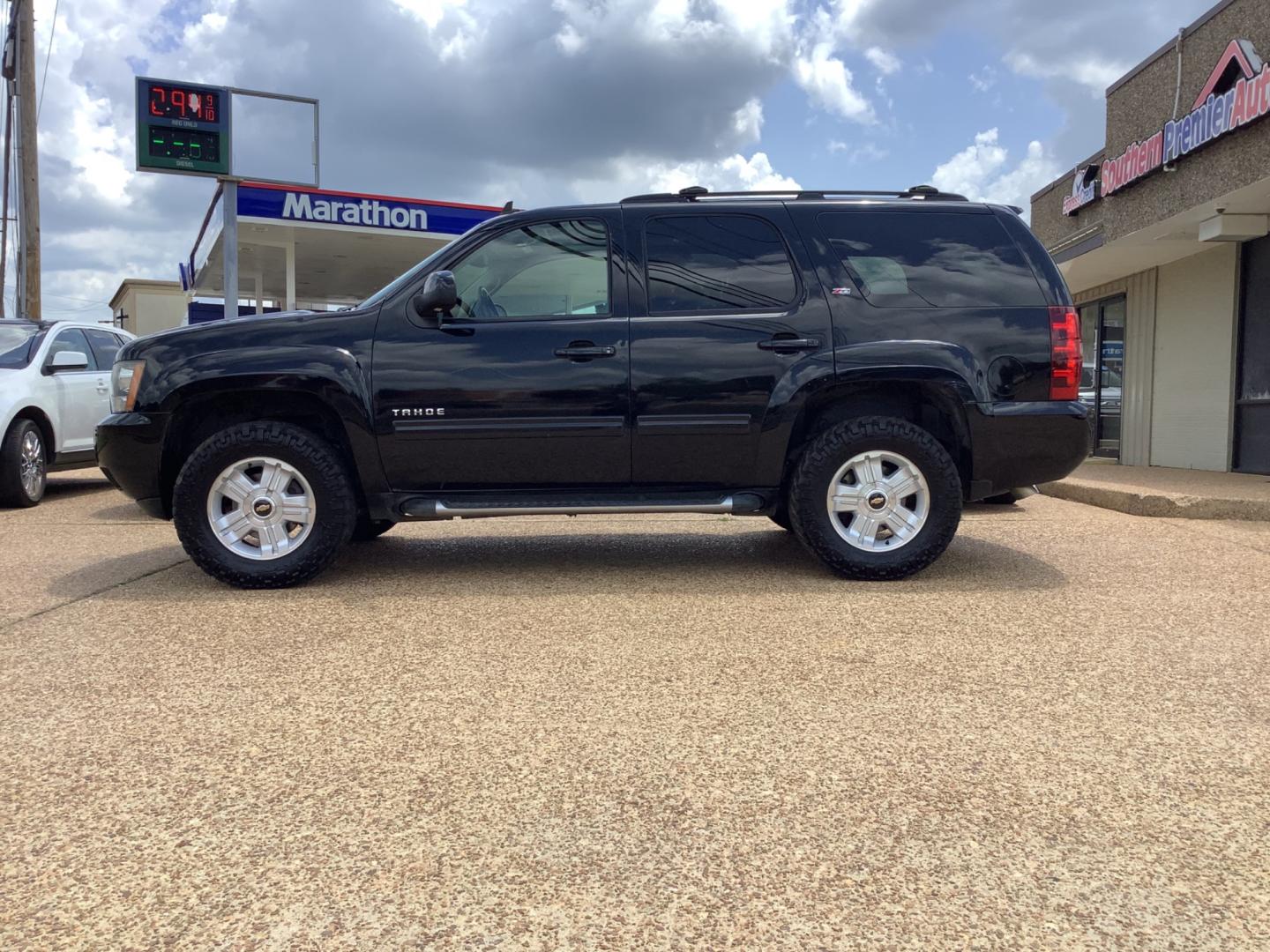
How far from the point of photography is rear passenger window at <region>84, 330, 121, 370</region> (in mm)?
10047

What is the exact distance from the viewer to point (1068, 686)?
318 cm

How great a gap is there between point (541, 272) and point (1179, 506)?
5331mm

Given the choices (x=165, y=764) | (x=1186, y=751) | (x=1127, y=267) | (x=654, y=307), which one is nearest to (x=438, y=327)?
(x=654, y=307)

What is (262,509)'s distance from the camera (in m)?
4.77

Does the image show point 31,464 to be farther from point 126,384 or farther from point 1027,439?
point 1027,439

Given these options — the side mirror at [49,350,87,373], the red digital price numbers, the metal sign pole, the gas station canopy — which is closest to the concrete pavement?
the side mirror at [49,350,87,373]

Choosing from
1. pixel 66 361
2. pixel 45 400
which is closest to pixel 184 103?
pixel 66 361

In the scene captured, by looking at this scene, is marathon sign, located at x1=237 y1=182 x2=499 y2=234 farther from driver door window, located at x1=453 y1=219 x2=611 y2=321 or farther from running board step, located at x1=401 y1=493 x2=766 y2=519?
running board step, located at x1=401 y1=493 x2=766 y2=519

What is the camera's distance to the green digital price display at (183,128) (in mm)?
14914

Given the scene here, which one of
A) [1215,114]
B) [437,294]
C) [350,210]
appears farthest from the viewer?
[350,210]

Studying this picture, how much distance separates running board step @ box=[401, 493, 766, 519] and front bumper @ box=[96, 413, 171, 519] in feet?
4.11

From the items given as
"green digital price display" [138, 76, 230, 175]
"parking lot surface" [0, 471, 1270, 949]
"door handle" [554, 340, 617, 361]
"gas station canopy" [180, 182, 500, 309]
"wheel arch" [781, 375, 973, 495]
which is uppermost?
"green digital price display" [138, 76, 230, 175]

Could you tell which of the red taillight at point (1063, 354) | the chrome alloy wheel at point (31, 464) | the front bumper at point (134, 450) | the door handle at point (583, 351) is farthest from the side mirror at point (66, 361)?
the red taillight at point (1063, 354)

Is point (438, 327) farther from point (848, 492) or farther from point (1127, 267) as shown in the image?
point (1127, 267)
